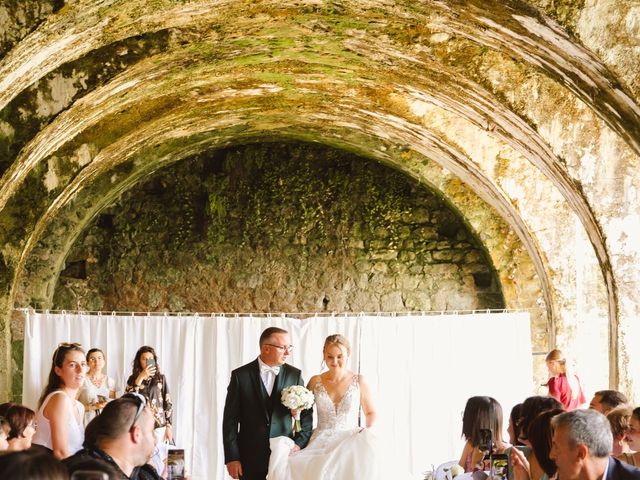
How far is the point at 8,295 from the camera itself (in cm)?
1094

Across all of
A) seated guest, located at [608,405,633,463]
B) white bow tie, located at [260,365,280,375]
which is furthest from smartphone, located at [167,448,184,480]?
seated guest, located at [608,405,633,463]

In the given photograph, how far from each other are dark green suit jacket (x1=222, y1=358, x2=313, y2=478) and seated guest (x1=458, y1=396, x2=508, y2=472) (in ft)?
5.06

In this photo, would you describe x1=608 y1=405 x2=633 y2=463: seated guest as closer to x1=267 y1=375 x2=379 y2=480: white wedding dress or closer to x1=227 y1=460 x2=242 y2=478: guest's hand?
x1=267 y1=375 x2=379 y2=480: white wedding dress

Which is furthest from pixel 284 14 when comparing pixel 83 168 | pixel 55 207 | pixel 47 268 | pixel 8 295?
pixel 47 268

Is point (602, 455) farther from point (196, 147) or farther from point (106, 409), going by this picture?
point (196, 147)

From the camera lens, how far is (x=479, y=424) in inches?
245

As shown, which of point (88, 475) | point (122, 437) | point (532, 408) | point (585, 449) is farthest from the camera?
point (532, 408)

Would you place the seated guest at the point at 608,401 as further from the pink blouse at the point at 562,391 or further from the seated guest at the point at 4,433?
the seated guest at the point at 4,433

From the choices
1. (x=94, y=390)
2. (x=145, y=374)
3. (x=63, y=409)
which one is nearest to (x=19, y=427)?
(x=63, y=409)

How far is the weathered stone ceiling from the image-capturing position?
6227mm

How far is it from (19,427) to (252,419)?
7.08 ft

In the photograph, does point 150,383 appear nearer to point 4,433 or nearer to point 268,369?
point 268,369

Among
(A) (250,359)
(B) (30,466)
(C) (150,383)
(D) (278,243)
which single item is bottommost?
(B) (30,466)

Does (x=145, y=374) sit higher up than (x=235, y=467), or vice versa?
(x=145, y=374)
